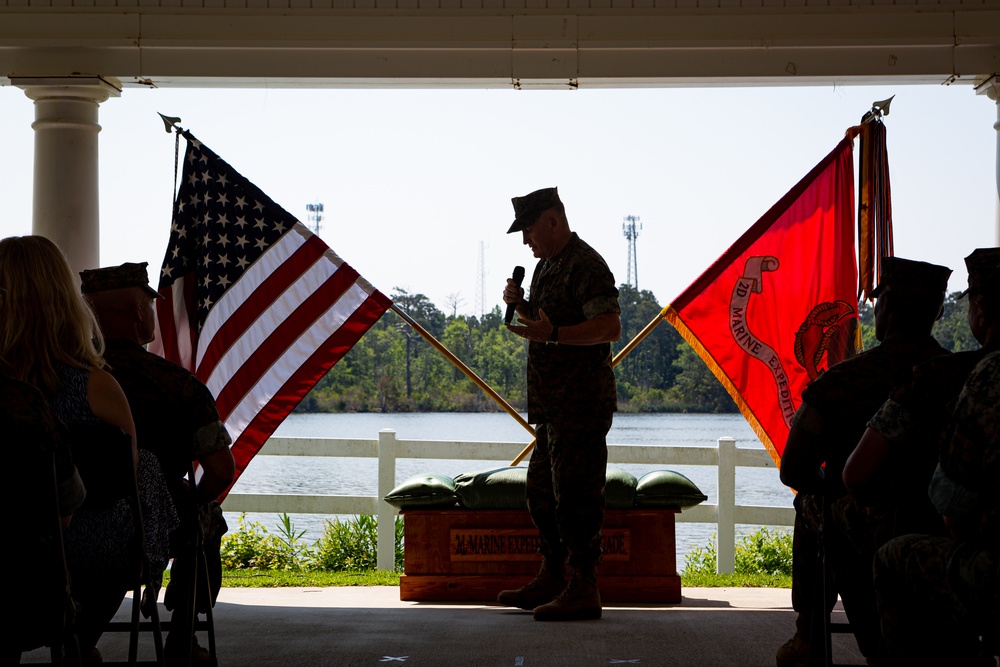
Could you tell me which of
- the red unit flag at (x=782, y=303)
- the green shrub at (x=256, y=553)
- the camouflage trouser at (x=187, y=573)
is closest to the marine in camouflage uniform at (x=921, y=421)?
the camouflage trouser at (x=187, y=573)

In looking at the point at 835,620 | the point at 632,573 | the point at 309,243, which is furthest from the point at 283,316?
the point at 835,620

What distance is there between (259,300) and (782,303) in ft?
9.94

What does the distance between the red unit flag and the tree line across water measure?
1167 centimetres

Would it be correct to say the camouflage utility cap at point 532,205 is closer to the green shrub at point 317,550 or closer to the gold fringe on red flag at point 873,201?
the gold fringe on red flag at point 873,201

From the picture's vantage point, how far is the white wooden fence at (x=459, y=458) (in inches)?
318

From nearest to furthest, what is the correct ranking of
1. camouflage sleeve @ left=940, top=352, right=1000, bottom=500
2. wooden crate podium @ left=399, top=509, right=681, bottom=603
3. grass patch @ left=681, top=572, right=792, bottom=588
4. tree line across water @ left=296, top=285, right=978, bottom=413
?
camouflage sleeve @ left=940, top=352, right=1000, bottom=500
wooden crate podium @ left=399, top=509, right=681, bottom=603
grass patch @ left=681, top=572, right=792, bottom=588
tree line across water @ left=296, top=285, right=978, bottom=413

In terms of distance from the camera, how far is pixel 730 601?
6203mm

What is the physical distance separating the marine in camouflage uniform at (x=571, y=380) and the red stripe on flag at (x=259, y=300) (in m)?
1.50

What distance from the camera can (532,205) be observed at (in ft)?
17.6

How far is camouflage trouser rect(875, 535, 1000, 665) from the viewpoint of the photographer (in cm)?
258

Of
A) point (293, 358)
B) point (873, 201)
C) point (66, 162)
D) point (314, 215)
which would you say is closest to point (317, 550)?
point (293, 358)

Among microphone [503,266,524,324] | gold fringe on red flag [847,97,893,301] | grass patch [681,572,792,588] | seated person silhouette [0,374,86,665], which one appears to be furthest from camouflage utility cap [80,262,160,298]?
grass patch [681,572,792,588]

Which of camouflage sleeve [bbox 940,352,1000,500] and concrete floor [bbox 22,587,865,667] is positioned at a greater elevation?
camouflage sleeve [bbox 940,352,1000,500]

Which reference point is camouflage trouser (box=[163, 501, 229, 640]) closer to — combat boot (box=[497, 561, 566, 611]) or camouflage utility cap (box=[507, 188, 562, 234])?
combat boot (box=[497, 561, 566, 611])
